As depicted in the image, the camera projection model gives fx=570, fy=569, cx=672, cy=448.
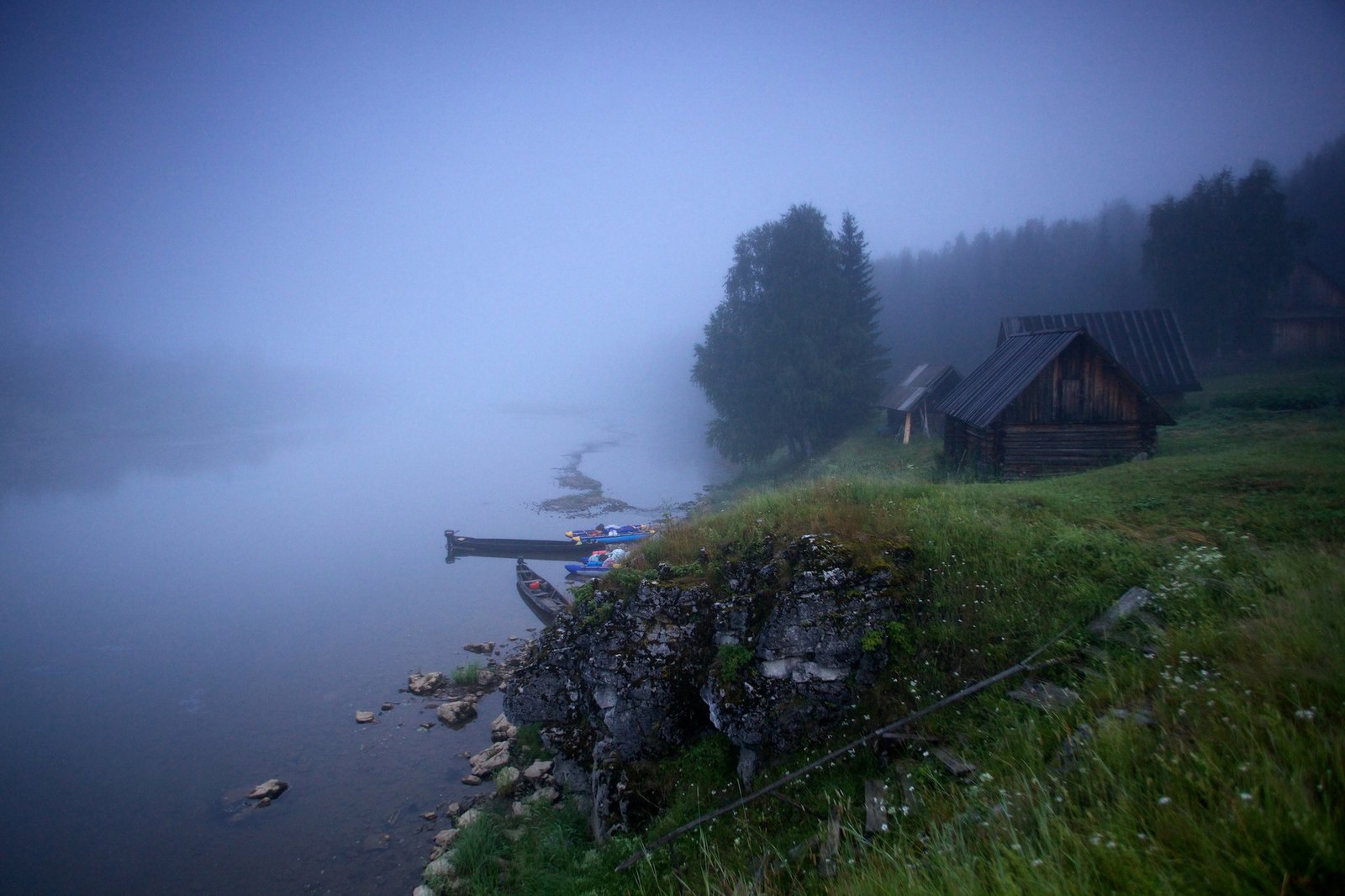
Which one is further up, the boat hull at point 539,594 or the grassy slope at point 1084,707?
the grassy slope at point 1084,707

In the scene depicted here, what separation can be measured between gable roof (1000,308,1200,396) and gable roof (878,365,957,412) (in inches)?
226

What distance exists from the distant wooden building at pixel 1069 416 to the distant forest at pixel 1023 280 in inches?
1385

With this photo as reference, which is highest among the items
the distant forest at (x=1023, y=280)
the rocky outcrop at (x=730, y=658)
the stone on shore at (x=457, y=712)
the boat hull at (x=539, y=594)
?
the distant forest at (x=1023, y=280)

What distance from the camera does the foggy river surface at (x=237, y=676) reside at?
12336mm

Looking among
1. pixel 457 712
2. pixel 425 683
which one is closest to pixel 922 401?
pixel 457 712

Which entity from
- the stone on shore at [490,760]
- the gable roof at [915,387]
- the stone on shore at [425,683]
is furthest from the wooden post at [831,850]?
the gable roof at [915,387]

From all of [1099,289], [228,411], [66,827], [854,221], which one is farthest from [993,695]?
[228,411]

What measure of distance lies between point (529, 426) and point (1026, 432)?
3967 inches

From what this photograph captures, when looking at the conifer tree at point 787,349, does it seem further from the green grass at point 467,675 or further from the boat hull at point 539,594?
the green grass at point 467,675

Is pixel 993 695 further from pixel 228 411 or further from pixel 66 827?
pixel 228 411

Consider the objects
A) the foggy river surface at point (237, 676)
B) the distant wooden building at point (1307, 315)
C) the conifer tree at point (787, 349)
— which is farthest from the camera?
the conifer tree at point (787, 349)

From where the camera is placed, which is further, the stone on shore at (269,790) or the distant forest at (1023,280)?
the distant forest at (1023,280)

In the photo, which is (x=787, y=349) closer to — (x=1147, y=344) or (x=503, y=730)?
(x=1147, y=344)

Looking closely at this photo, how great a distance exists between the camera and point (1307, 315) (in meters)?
33.2
